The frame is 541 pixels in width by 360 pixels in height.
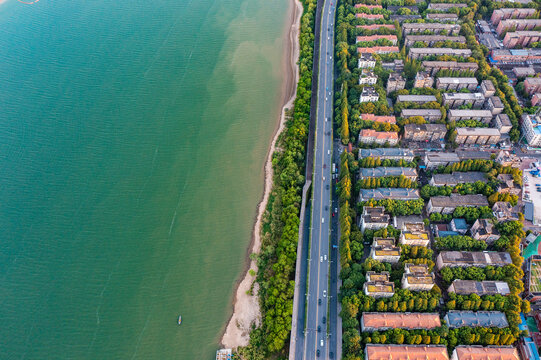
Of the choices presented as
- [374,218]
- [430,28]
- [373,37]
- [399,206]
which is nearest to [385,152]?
[399,206]

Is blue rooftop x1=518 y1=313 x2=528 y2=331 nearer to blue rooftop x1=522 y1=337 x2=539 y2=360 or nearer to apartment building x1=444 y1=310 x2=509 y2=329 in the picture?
blue rooftop x1=522 y1=337 x2=539 y2=360

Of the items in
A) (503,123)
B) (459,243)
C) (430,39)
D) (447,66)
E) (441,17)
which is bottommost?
(459,243)

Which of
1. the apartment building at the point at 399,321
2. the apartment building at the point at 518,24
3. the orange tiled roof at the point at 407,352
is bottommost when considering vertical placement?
the orange tiled roof at the point at 407,352

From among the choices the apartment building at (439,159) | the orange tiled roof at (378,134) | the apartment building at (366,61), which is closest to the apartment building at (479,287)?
the apartment building at (439,159)

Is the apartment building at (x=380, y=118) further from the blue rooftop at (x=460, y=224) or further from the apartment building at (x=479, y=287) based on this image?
the apartment building at (x=479, y=287)

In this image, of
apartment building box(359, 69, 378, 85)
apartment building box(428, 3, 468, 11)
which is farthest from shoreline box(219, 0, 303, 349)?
apartment building box(428, 3, 468, 11)

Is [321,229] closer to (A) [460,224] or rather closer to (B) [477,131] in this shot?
(A) [460,224]
